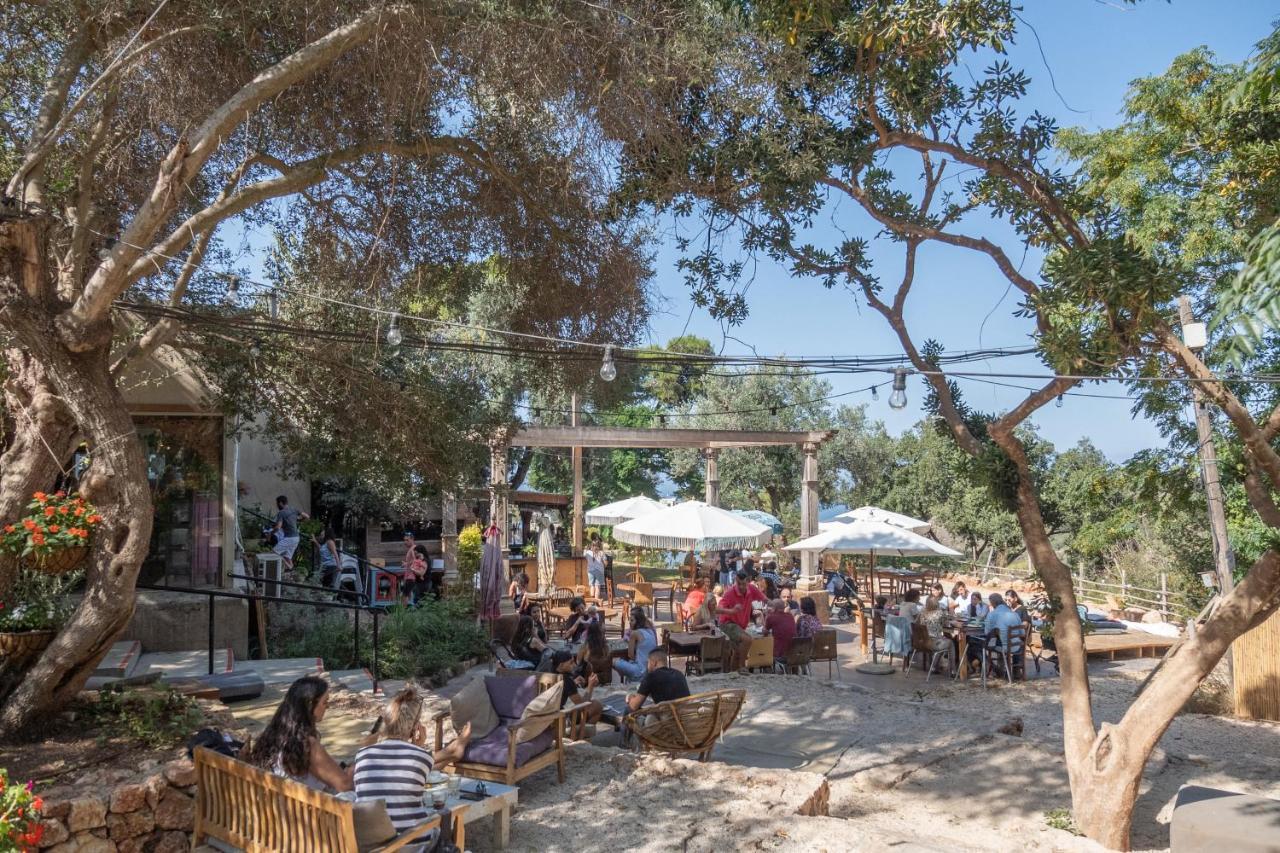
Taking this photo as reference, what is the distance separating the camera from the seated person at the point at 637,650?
936cm

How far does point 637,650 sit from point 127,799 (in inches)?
209

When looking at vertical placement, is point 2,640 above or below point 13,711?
above

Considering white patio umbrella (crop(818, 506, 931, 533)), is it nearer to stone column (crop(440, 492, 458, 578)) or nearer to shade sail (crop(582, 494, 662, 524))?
shade sail (crop(582, 494, 662, 524))

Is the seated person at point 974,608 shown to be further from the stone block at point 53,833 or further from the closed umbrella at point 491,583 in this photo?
the stone block at point 53,833

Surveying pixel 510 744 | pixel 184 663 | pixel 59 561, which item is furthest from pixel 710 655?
pixel 59 561

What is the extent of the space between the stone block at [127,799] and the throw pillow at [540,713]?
2165 millimetres

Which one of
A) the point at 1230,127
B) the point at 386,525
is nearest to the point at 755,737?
the point at 1230,127

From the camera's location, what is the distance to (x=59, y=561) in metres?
6.00

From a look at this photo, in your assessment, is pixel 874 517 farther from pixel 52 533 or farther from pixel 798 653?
pixel 52 533

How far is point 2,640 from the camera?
5980 mm

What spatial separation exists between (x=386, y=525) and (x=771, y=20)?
705 inches

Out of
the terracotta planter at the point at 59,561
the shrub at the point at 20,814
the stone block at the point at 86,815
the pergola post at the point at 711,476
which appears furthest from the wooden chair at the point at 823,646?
the pergola post at the point at 711,476

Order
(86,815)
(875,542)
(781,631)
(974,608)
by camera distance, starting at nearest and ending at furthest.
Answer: (86,815) → (781,631) → (974,608) → (875,542)

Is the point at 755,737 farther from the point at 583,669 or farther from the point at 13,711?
the point at 13,711
